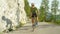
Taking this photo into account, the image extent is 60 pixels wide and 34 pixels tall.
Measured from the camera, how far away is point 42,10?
39625mm

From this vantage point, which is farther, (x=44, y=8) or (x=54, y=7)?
(x=44, y=8)

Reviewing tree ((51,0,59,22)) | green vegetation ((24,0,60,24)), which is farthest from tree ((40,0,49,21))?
tree ((51,0,59,22))

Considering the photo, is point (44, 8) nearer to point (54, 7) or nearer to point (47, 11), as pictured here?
point (47, 11)

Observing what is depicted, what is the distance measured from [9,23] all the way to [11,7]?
87.0 inches

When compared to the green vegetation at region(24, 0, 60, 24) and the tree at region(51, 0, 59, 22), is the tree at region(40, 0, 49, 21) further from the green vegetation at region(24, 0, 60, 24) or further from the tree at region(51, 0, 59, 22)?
the tree at region(51, 0, 59, 22)

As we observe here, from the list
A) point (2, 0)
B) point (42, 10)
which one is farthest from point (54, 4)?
point (2, 0)

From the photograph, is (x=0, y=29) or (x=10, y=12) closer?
(x=0, y=29)

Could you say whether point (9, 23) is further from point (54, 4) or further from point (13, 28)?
point (54, 4)

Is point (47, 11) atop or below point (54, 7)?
below

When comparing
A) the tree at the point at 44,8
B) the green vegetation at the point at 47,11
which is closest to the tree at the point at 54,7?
the green vegetation at the point at 47,11

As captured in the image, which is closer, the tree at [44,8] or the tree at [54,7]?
the tree at [54,7]

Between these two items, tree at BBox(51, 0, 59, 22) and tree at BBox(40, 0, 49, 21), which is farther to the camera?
tree at BBox(40, 0, 49, 21)

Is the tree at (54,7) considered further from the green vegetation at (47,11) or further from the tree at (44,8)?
the tree at (44,8)

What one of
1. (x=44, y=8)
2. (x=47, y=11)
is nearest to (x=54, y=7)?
(x=47, y=11)
